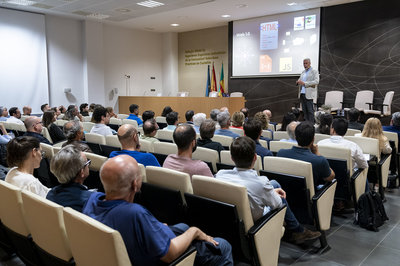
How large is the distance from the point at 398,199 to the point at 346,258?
1916 mm

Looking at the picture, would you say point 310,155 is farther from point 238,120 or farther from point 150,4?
point 150,4

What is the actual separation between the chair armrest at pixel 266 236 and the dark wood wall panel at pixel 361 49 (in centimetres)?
830

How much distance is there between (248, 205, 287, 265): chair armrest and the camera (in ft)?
6.74

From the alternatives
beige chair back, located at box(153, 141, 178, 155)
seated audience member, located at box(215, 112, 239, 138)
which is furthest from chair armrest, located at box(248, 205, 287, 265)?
seated audience member, located at box(215, 112, 239, 138)

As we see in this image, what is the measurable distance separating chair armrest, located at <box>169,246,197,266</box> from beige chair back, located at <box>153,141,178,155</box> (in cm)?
195

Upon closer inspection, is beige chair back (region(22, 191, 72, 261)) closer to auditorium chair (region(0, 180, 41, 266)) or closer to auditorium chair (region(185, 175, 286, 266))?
auditorium chair (region(0, 180, 41, 266))

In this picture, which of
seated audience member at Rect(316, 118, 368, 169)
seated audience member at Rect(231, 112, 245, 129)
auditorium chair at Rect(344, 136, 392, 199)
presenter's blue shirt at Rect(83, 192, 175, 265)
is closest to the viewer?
presenter's blue shirt at Rect(83, 192, 175, 265)

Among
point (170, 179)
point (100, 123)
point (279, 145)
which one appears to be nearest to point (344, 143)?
point (279, 145)

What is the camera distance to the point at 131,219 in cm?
150

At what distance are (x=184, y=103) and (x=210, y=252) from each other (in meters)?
9.26

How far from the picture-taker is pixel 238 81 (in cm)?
1209

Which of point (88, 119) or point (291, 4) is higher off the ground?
point (291, 4)

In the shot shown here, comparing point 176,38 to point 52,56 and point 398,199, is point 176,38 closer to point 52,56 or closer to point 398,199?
point 52,56

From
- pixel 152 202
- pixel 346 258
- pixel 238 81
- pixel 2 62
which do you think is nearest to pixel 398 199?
pixel 346 258
